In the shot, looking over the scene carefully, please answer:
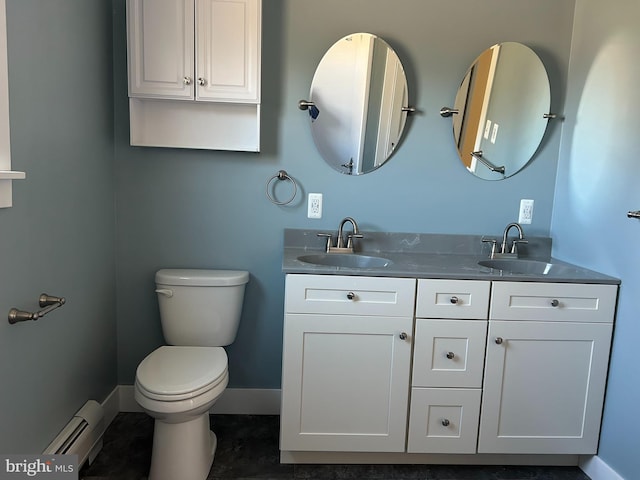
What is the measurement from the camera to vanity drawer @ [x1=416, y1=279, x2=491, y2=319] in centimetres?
185

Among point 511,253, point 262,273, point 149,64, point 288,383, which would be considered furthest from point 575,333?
point 149,64

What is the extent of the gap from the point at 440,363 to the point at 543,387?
444 mm

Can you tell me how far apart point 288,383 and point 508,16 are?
6.44 ft

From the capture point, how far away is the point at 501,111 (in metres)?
2.30

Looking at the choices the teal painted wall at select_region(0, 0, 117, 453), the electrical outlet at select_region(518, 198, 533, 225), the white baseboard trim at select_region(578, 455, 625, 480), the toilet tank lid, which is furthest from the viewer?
the electrical outlet at select_region(518, 198, 533, 225)

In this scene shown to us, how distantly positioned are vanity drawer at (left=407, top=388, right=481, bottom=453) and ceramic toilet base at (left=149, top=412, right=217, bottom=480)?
33.5 inches

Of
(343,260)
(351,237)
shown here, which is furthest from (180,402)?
(351,237)

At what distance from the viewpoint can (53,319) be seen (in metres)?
1.68

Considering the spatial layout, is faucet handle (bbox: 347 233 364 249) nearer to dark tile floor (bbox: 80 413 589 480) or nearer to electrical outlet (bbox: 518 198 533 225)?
electrical outlet (bbox: 518 198 533 225)

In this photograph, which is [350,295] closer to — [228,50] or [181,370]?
[181,370]

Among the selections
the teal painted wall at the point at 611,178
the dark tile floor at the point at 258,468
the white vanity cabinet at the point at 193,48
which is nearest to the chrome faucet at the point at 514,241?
the teal painted wall at the point at 611,178

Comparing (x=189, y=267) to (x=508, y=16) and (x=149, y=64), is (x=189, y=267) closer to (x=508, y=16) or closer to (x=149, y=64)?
(x=149, y=64)

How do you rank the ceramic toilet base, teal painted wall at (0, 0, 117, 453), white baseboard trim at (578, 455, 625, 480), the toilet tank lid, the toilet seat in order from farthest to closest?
1. the toilet tank lid
2. white baseboard trim at (578, 455, 625, 480)
3. the ceramic toilet base
4. the toilet seat
5. teal painted wall at (0, 0, 117, 453)

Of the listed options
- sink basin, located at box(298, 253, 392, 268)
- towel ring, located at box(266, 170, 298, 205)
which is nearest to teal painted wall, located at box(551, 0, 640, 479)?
sink basin, located at box(298, 253, 392, 268)
